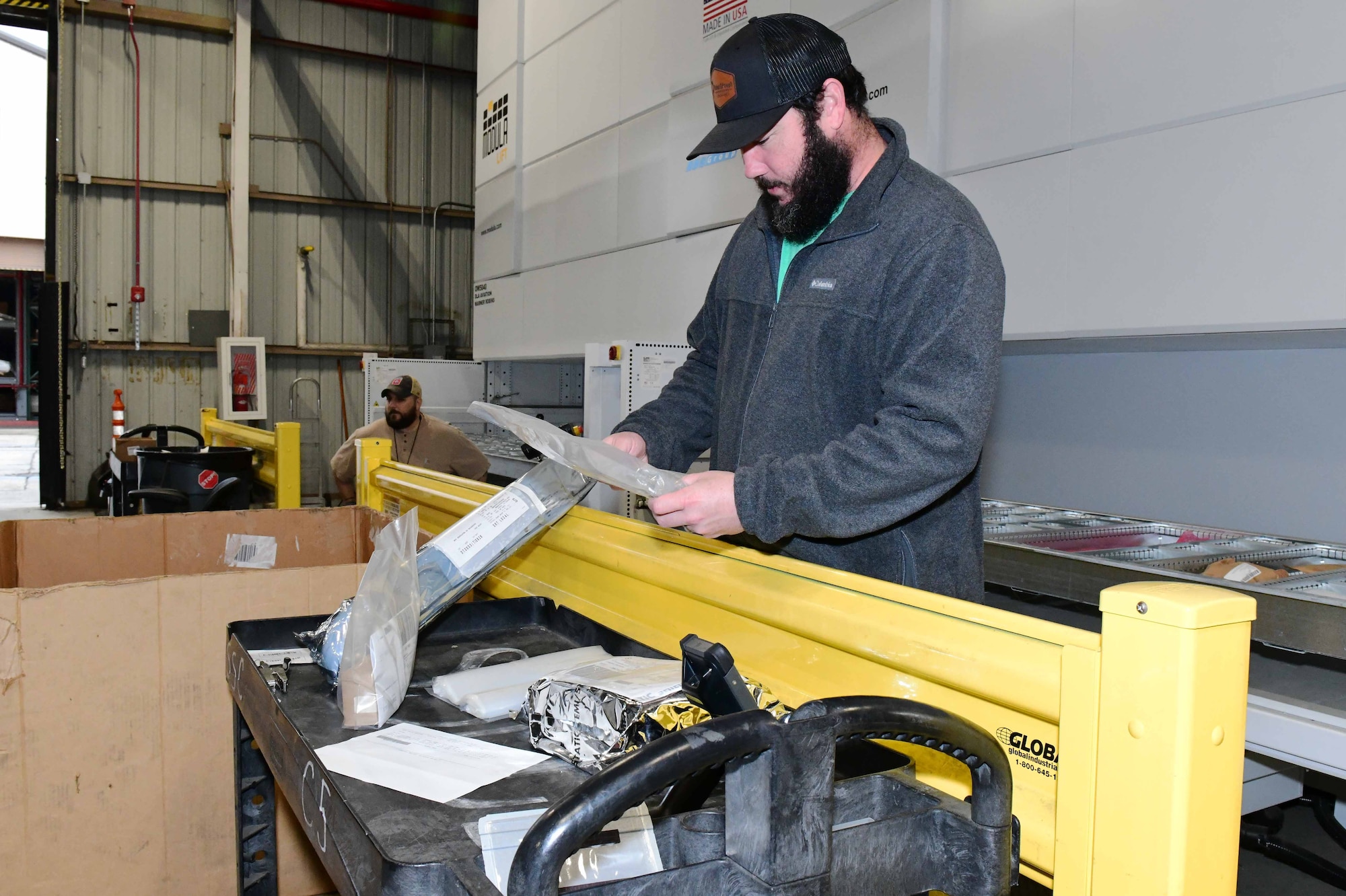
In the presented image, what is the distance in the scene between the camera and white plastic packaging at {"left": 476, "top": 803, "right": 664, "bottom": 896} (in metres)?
0.72

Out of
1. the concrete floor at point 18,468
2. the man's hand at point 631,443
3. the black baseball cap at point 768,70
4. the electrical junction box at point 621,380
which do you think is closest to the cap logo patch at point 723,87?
the black baseball cap at point 768,70

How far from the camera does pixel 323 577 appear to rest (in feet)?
5.69

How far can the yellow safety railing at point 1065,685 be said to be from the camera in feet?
2.37

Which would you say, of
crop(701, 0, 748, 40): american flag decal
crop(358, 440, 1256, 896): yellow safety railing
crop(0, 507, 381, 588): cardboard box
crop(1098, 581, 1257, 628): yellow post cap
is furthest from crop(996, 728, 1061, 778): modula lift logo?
crop(701, 0, 748, 40): american flag decal

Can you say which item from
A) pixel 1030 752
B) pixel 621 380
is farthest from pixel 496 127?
pixel 1030 752

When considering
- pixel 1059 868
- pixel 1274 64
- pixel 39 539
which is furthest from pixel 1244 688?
pixel 39 539

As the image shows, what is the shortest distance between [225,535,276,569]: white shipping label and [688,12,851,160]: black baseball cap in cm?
143

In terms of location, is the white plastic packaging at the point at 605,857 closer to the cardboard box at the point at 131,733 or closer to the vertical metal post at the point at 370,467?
the cardboard box at the point at 131,733

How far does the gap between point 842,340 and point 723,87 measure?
1.30 feet

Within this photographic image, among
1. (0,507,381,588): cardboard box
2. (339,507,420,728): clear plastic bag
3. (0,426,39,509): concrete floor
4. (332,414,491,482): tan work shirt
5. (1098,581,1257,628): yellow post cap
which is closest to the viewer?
(1098,581,1257,628): yellow post cap

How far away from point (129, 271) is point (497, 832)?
8704 millimetres

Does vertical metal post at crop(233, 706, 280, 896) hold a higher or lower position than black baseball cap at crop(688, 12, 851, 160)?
lower

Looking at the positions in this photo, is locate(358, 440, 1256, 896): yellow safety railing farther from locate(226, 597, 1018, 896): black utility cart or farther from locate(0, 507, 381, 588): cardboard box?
locate(0, 507, 381, 588): cardboard box

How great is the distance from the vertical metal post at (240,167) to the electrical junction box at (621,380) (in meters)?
5.31
